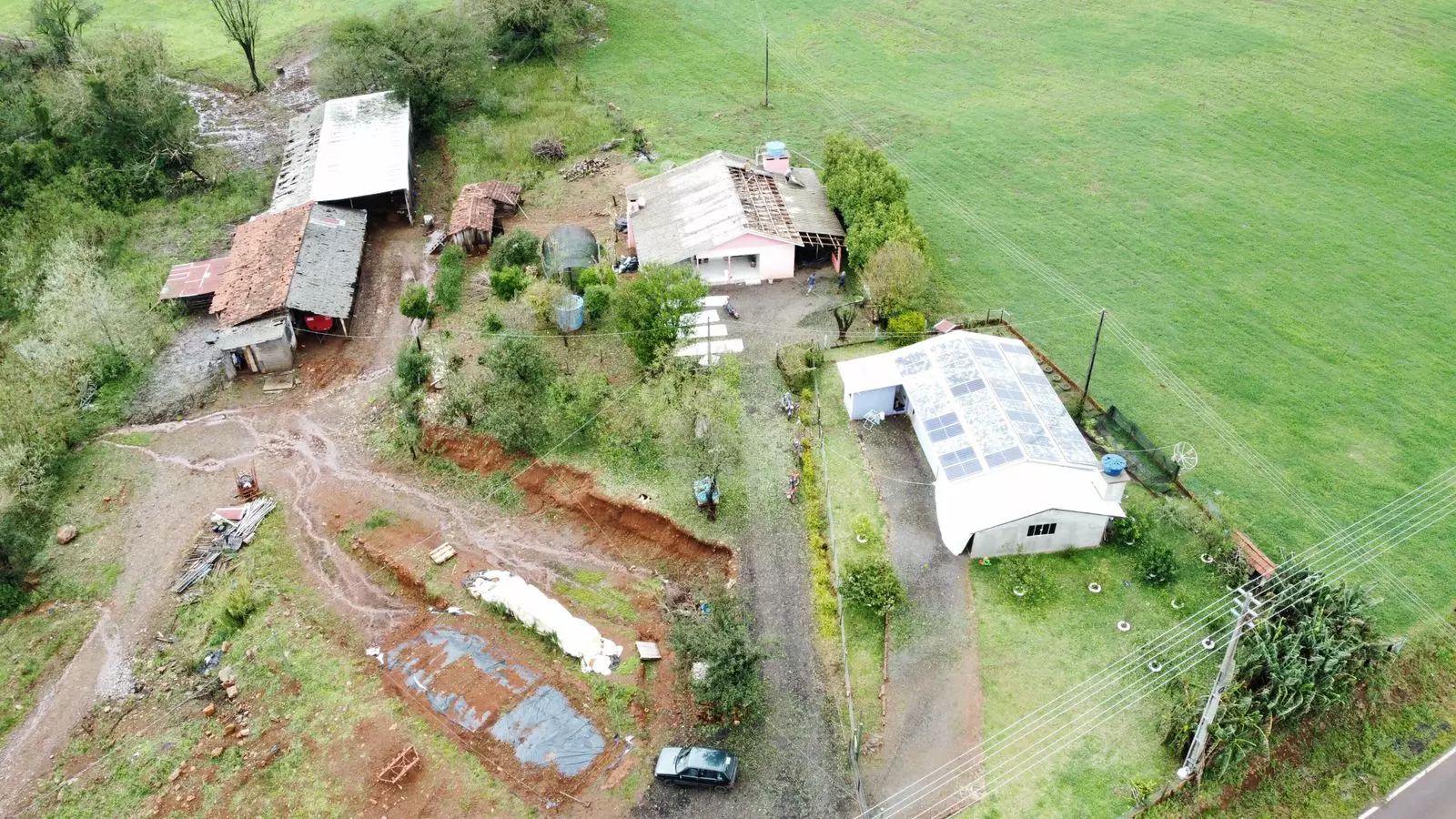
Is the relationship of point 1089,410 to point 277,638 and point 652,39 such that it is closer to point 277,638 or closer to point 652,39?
point 277,638

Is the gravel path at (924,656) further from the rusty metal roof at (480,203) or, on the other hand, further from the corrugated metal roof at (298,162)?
the corrugated metal roof at (298,162)

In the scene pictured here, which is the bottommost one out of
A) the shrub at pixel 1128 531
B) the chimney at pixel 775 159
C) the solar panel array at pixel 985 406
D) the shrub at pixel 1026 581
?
the shrub at pixel 1026 581

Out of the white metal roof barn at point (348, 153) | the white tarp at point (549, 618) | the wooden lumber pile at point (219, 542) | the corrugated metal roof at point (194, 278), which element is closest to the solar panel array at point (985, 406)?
the white tarp at point (549, 618)

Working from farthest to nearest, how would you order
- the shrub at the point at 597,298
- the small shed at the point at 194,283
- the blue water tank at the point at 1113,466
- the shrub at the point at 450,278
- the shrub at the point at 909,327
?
1. the small shed at the point at 194,283
2. the shrub at the point at 450,278
3. the shrub at the point at 597,298
4. the shrub at the point at 909,327
5. the blue water tank at the point at 1113,466

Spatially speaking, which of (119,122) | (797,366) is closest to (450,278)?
(797,366)

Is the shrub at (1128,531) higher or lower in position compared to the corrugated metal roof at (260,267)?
lower

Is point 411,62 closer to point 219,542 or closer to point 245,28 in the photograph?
point 245,28
